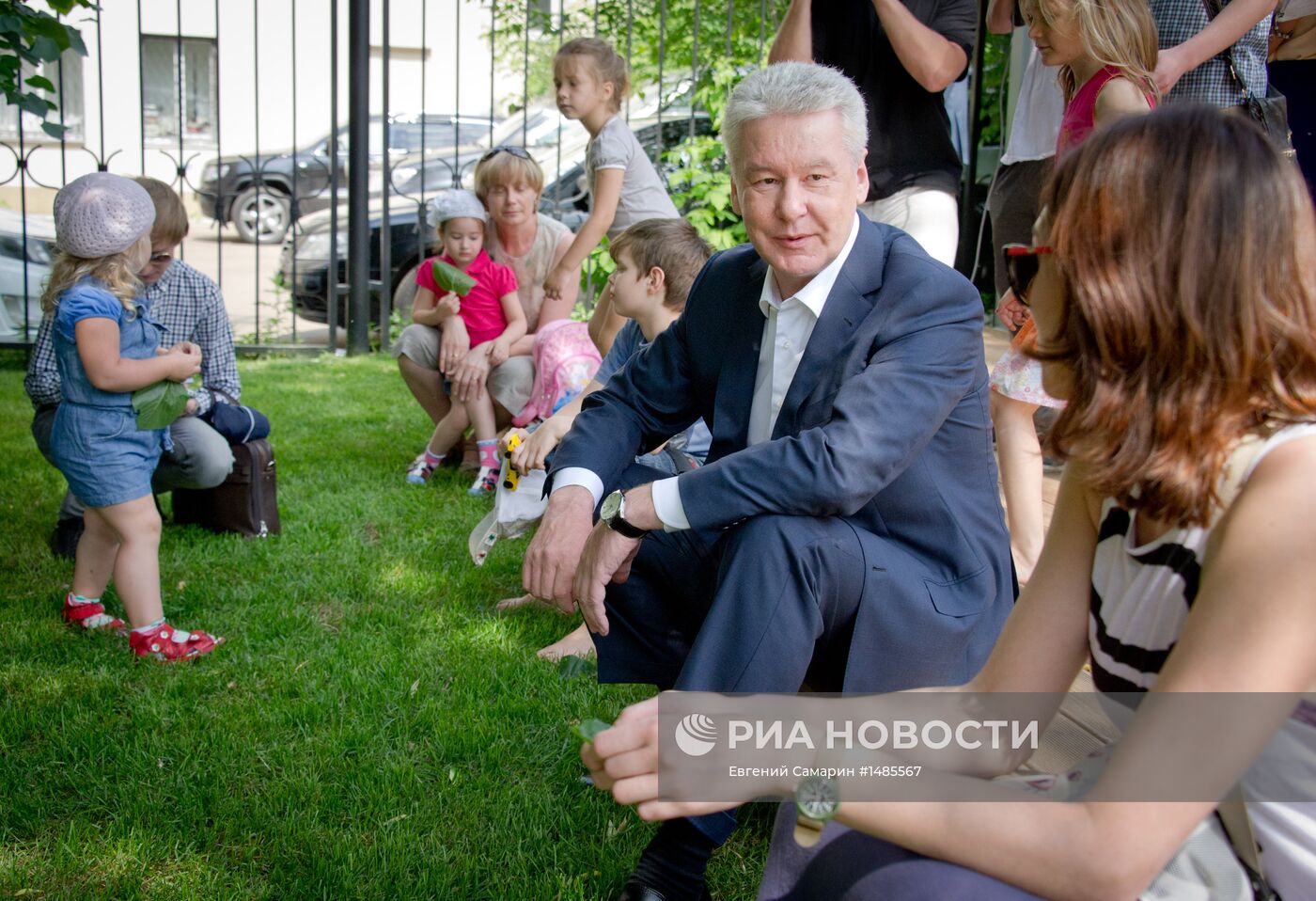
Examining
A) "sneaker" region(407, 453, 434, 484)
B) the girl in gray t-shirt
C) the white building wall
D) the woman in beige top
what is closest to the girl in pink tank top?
the girl in gray t-shirt

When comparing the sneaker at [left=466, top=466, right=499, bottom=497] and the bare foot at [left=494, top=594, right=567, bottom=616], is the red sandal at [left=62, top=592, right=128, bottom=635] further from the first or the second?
the sneaker at [left=466, top=466, right=499, bottom=497]

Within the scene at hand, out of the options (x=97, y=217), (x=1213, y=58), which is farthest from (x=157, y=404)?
(x=1213, y=58)

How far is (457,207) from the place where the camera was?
4996 millimetres

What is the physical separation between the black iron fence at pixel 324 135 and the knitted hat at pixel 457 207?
1.49 metres

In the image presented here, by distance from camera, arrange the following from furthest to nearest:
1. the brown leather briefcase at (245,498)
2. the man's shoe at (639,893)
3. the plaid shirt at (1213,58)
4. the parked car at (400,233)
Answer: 1. the parked car at (400,233)
2. the brown leather briefcase at (245,498)
3. the plaid shirt at (1213,58)
4. the man's shoe at (639,893)

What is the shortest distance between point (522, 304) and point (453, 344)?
42 cm

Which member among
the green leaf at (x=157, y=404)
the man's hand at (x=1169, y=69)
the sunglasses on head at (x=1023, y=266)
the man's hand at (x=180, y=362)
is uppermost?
the man's hand at (x=1169, y=69)

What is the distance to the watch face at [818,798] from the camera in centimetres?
122

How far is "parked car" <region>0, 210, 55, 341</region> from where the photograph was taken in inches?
291

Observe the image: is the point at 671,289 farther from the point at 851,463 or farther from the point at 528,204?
the point at 528,204

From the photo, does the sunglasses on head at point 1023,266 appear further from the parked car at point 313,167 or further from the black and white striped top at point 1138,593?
the parked car at point 313,167

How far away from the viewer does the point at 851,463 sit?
6.60 feet

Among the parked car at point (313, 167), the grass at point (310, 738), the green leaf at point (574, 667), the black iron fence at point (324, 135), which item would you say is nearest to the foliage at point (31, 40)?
the grass at point (310, 738)

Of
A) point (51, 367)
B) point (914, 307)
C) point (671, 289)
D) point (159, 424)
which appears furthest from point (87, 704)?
point (914, 307)
